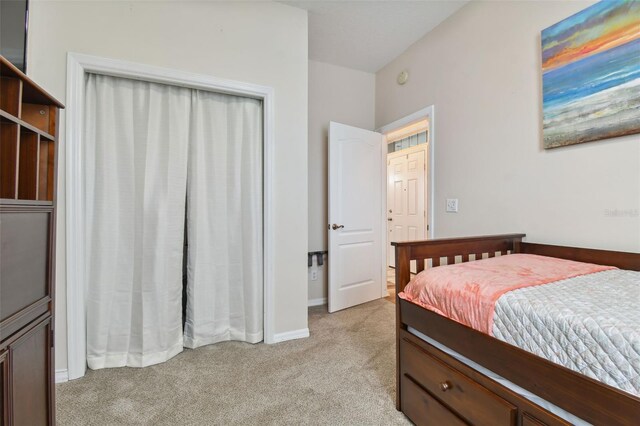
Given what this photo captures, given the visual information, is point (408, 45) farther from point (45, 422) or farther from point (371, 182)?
point (45, 422)

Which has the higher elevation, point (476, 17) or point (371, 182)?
→ point (476, 17)

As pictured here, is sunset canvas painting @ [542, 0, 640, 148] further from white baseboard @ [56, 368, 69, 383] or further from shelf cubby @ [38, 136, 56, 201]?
white baseboard @ [56, 368, 69, 383]

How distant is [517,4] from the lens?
6.23 ft

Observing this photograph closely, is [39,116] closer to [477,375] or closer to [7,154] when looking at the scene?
[7,154]

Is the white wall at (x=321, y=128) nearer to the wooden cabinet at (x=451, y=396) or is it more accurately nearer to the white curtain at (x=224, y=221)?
the white curtain at (x=224, y=221)

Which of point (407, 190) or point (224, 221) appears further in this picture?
point (407, 190)

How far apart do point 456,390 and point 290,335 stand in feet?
4.66

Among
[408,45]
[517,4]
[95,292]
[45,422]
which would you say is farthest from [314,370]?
[408,45]

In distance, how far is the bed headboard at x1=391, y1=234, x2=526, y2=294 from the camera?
4.53ft

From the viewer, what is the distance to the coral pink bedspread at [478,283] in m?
1.03

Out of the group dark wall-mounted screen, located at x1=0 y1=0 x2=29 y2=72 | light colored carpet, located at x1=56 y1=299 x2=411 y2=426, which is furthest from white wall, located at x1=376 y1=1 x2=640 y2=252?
dark wall-mounted screen, located at x1=0 y1=0 x2=29 y2=72

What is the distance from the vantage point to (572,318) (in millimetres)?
796

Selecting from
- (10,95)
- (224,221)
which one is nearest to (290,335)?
(224,221)

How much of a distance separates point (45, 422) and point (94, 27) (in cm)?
212
